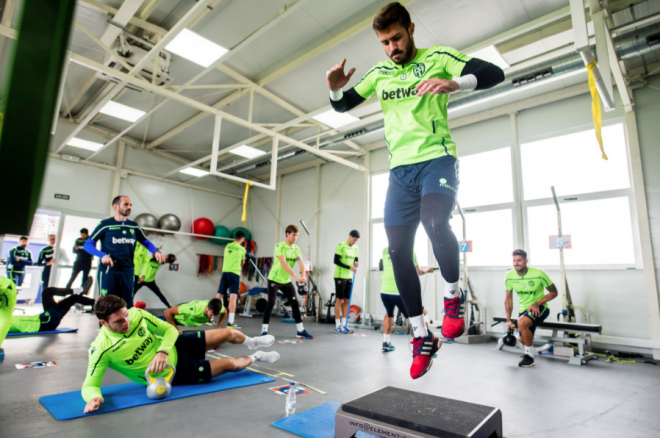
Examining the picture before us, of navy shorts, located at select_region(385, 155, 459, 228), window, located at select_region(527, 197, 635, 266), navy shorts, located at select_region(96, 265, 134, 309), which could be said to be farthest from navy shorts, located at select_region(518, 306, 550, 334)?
navy shorts, located at select_region(96, 265, 134, 309)

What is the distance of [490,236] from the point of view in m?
7.04

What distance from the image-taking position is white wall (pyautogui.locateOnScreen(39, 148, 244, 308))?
30.2 ft

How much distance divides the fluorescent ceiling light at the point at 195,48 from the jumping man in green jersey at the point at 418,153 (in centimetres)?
382

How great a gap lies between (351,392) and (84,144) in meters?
8.95

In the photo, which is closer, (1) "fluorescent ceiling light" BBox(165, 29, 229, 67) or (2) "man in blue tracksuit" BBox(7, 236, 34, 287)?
(1) "fluorescent ceiling light" BBox(165, 29, 229, 67)

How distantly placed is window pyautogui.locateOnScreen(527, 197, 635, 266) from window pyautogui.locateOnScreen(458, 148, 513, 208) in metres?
0.67

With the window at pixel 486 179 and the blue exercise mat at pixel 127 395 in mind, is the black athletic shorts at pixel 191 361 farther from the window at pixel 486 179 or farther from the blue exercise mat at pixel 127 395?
the window at pixel 486 179

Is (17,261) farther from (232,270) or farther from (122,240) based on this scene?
(122,240)

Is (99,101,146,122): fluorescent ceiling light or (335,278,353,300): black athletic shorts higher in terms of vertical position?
(99,101,146,122): fluorescent ceiling light

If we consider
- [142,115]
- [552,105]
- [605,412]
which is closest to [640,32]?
[552,105]

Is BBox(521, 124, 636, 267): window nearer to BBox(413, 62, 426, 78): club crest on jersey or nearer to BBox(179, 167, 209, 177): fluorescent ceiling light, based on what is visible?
BBox(413, 62, 426, 78): club crest on jersey

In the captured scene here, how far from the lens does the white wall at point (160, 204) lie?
30.2 feet

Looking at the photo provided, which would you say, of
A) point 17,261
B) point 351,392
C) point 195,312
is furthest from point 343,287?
point 17,261

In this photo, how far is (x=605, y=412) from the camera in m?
2.60
